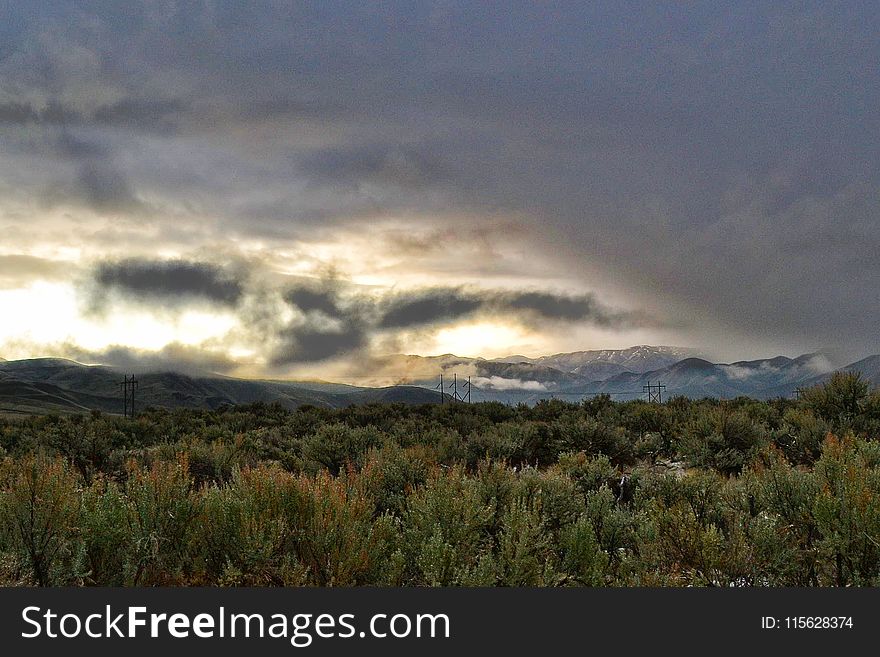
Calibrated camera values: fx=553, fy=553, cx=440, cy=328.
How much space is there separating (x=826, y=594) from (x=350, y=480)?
623 cm

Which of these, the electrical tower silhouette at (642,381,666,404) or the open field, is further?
the electrical tower silhouette at (642,381,666,404)

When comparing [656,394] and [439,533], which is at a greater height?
[656,394]

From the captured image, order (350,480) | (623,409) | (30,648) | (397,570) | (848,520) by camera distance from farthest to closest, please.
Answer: (623,409) → (350,480) → (848,520) → (397,570) → (30,648)

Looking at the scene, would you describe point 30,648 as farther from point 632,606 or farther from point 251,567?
point 632,606

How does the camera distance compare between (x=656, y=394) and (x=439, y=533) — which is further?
(x=656, y=394)

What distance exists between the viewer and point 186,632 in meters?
3.87

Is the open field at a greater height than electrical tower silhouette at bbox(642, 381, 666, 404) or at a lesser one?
lesser

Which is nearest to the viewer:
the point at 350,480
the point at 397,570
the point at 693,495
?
the point at 397,570

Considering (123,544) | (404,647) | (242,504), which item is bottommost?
(404,647)

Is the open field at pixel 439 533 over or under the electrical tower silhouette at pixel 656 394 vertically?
under

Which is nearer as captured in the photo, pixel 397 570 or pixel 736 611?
pixel 736 611

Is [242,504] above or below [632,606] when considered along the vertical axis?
above

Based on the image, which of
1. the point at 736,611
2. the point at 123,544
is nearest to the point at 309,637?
the point at 123,544

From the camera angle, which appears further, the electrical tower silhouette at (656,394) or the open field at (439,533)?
the electrical tower silhouette at (656,394)
